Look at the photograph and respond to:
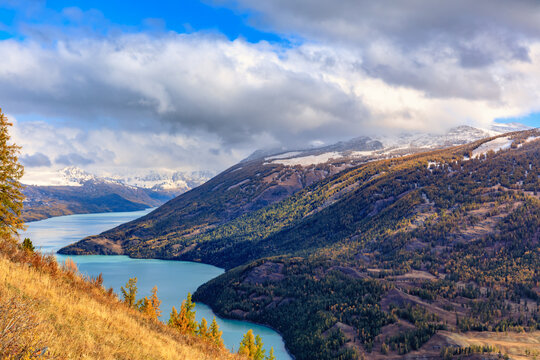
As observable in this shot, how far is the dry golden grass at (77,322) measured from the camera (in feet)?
39.7

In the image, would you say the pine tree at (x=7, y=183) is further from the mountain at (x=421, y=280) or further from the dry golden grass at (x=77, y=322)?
the mountain at (x=421, y=280)

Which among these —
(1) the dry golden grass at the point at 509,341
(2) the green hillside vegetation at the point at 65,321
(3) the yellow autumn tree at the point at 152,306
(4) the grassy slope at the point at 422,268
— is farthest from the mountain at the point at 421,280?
(2) the green hillside vegetation at the point at 65,321

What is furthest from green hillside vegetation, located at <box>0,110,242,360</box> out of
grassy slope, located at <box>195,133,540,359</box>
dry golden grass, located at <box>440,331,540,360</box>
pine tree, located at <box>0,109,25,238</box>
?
grassy slope, located at <box>195,133,540,359</box>

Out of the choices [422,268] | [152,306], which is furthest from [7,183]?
[422,268]

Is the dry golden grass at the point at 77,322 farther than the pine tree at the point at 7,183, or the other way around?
the pine tree at the point at 7,183

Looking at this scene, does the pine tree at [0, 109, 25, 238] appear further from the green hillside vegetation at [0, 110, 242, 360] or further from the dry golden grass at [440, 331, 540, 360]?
the dry golden grass at [440, 331, 540, 360]

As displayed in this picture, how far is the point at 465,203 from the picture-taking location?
167250 mm

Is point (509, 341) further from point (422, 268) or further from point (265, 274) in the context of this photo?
point (265, 274)

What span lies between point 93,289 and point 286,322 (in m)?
108

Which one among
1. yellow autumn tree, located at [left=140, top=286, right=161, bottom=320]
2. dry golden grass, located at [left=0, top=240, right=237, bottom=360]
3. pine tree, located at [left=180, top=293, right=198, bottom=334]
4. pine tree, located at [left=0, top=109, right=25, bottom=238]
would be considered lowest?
pine tree, located at [left=180, top=293, right=198, bottom=334]

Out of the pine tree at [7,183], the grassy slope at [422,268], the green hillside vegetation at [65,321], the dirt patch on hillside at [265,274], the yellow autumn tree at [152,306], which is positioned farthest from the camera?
the dirt patch on hillside at [265,274]

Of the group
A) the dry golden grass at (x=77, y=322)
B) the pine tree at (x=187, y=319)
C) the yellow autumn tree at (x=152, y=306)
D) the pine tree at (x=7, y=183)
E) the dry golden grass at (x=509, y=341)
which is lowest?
the dry golden grass at (x=509, y=341)

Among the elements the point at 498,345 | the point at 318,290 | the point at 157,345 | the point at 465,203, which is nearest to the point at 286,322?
the point at 318,290

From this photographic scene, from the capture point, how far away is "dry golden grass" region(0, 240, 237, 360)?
12.1 meters
